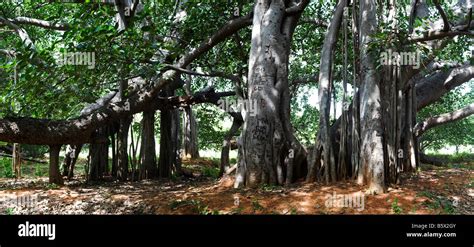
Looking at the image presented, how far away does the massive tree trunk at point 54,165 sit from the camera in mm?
9180

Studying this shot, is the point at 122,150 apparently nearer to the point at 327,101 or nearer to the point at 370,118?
the point at 327,101

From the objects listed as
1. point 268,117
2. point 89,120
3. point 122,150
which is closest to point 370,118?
point 268,117

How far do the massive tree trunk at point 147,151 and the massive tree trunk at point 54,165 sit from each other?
2293 millimetres

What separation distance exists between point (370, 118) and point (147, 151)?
636 cm

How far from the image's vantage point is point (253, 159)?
7.93 meters

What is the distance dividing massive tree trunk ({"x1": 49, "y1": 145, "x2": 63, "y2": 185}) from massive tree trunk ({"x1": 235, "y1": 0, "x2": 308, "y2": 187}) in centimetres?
413

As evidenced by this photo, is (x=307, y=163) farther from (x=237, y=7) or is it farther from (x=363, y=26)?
(x=237, y=7)

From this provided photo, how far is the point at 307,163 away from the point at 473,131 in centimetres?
1433

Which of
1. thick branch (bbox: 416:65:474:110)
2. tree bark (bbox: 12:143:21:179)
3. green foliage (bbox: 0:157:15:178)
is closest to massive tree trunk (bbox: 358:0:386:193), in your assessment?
thick branch (bbox: 416:65:474:110)

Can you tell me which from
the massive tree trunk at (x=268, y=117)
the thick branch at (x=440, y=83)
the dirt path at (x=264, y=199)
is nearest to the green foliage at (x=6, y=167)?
the dirt path at (x=264, y=199)

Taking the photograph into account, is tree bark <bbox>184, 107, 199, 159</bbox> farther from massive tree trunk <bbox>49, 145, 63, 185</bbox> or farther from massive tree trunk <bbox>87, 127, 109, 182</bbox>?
massive tree trunk <bbox>49, 145, 63, 185</bbox>

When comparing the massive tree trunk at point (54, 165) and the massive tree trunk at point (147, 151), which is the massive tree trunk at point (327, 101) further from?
the massive tree trunk at point (54, 165)

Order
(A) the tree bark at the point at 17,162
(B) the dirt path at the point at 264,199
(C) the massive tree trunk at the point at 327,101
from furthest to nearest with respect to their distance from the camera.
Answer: (A) the tree bark at the point at 17,162
(C) the massive tree trunk at the point at 327,101
(B) the dirt path at the point at 264,199

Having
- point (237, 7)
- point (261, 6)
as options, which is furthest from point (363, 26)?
point (237, 7)
